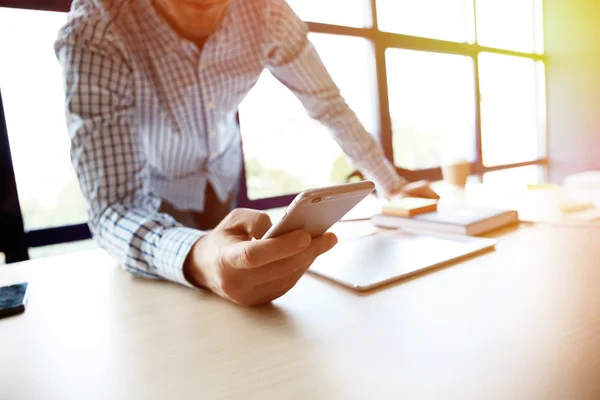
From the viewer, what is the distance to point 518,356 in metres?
0.41

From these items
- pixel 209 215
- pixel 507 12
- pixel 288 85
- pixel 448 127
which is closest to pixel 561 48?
pixel 507 12

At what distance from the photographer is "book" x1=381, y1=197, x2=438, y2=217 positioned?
98 cm

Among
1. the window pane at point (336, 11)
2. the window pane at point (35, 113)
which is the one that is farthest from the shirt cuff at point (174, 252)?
the window pane at point (336, 11)

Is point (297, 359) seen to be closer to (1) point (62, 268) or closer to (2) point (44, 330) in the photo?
(2) point (44, 330)

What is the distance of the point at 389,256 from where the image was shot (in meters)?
0.75

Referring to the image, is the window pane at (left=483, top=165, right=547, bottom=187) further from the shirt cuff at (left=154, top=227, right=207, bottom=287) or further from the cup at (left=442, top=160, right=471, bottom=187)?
the shirt cuff at (left=154, top=227, right=207, bottom=287)

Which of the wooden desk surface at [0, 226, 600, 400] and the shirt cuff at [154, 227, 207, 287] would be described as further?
the shirt cuff at [154, 227, 207, 287]

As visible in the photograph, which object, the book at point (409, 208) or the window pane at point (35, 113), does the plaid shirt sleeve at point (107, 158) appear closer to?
the book at point (409, 208)

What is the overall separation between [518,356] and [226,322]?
0.34 meters

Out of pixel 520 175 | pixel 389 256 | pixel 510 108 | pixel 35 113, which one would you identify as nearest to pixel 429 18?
pixel 510 108

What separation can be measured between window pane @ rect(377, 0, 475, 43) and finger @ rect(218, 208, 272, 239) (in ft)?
7.56

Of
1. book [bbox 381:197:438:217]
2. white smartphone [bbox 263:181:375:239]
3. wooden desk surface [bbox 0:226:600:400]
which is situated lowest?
wooden desk surface [bbox 0:226:600:400]

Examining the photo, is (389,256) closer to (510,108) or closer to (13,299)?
(13,299)

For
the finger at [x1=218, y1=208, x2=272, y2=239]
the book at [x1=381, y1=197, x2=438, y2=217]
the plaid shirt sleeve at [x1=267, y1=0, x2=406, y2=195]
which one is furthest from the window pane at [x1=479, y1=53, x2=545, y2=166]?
the finger at [x1=218, y1=208, x2=272, y2=239]
